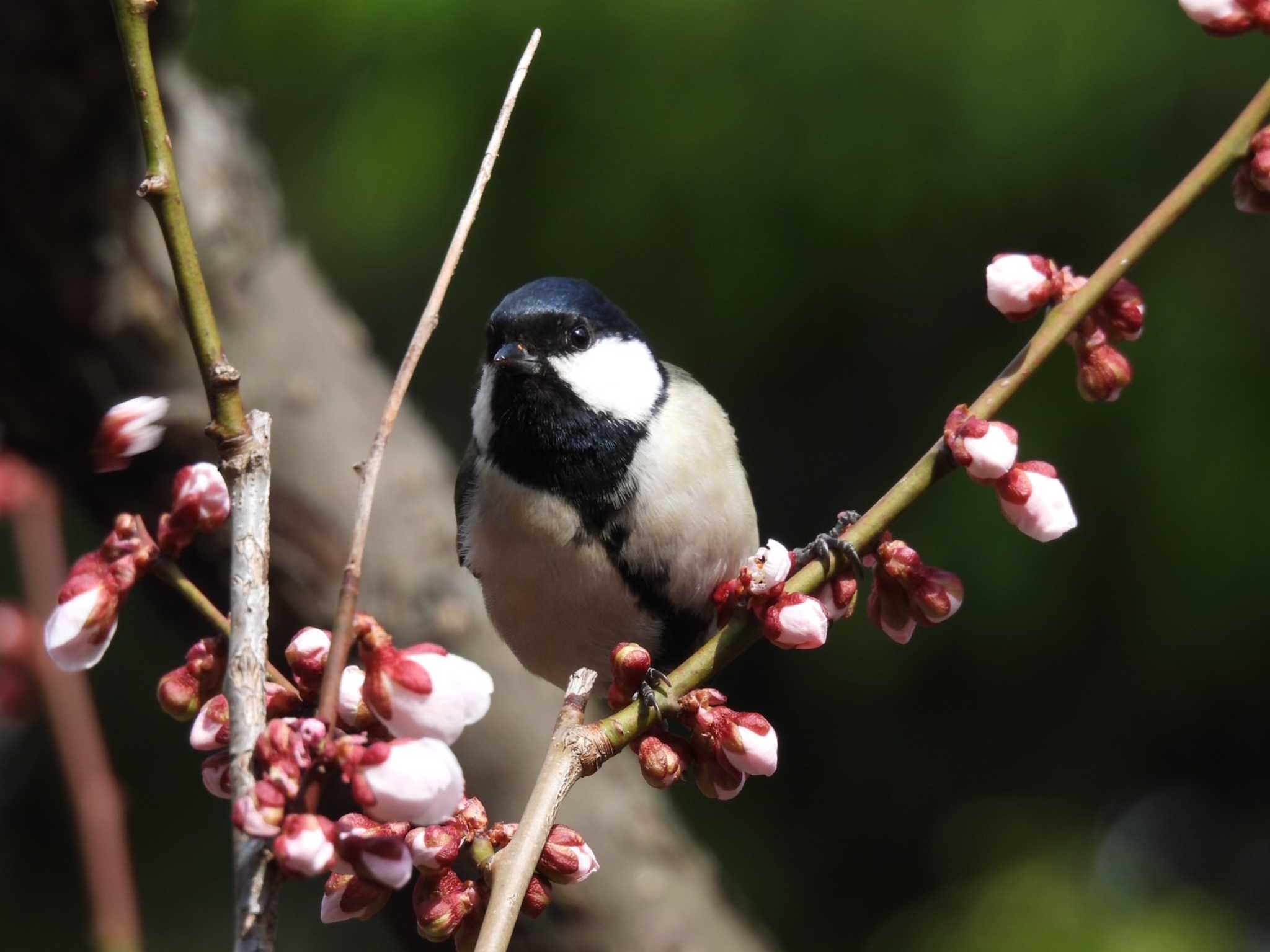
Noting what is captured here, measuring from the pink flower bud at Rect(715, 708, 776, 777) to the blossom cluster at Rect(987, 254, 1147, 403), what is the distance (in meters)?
0.26

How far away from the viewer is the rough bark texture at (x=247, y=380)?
1649 millimetres

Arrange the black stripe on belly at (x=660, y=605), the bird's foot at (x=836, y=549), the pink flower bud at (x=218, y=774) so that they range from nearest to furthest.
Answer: the pink flower bud at (x=218, y=774)
the bird's foot at (x=836, y=549)
the black stripe on belly at (x=660, y=605)

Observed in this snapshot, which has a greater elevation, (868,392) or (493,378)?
(868,392)

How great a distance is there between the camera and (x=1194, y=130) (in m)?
1.60

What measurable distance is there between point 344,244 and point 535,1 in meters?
0.53

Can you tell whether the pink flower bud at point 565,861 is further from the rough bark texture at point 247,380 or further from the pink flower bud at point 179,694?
the rough bark texture at point 247,380

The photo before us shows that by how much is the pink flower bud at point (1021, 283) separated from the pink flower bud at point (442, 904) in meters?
0.42

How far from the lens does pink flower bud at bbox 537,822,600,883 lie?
27.2 inches

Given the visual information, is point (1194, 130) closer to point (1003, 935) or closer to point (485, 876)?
point (1003, 935)

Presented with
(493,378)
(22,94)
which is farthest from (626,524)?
(22,94)

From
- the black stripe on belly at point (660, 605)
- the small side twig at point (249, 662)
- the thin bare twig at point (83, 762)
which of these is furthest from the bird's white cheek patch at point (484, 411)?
the small side twig at point (249, 662)

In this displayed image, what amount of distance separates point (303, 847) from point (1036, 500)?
0.44m

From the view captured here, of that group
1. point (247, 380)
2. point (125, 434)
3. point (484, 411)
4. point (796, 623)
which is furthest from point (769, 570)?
point (247, 380)

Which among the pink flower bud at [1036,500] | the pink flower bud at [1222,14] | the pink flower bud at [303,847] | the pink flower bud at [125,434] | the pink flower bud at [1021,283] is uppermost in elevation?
the pink flower bud at [1222,14]
